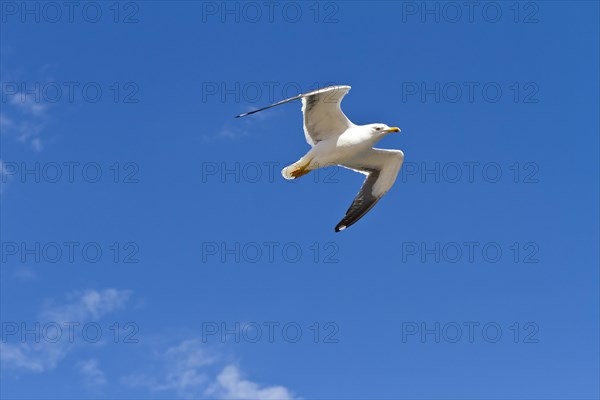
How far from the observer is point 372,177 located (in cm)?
1341

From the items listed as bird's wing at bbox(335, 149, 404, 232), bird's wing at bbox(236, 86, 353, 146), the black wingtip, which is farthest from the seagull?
the black wingtip

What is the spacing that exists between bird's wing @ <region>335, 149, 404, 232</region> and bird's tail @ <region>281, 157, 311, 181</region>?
130 centimetres

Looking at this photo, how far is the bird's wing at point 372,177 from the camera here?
12992 millimetres

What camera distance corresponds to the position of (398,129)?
1183cm

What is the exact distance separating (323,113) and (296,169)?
3.07 feet

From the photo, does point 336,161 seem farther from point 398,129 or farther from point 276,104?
point 276,104

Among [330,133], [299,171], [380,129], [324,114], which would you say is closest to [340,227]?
[299,171]

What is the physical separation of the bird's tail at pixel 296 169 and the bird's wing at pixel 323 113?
1.12 feet

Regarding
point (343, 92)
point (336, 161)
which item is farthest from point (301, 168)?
point (343, 92)

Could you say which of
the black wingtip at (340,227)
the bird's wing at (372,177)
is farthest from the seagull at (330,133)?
the black wingtip at (340,227)

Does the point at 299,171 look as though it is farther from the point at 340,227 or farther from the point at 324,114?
the point at 340,227

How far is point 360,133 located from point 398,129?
569 mm

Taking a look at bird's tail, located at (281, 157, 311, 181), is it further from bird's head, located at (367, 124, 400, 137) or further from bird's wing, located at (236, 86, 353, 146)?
bird's head, located at (367, 124, 400, 137)

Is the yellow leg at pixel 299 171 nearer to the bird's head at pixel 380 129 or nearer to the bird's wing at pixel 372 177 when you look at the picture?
the bird's head at pixel 380 129
